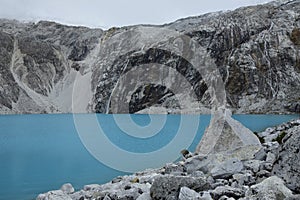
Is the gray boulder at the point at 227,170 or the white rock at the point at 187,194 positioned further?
the gray boulder at the point at 227,170

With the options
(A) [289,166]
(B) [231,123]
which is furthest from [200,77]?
(A) [289,166]

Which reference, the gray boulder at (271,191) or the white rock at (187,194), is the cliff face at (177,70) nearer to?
the white rock at (187,194)

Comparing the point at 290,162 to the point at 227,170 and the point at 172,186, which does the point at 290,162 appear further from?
the point at 227,170

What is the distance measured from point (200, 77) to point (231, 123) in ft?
354

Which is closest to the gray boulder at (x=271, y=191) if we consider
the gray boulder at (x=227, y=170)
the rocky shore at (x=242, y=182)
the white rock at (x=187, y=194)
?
the rocky shore at (x=242, y=182)

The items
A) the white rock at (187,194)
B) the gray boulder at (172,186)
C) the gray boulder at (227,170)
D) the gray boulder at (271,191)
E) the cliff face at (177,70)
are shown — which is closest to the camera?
the gray boulder at (271,191)

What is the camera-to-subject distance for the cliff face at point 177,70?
11888 cm

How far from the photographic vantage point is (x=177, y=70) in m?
131

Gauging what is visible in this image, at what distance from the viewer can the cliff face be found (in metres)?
119

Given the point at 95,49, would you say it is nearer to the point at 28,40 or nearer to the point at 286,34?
the point at 28,40

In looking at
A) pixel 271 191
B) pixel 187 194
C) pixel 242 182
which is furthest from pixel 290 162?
pixel 187 194

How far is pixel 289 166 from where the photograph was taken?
7.02 meters

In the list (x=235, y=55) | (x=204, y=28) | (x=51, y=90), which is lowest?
(x=51, y=90)

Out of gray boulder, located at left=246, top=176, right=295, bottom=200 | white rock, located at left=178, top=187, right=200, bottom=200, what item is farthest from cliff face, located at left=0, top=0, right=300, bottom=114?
gray boulder, located at left=246, top=176, right=295, bottom=200
